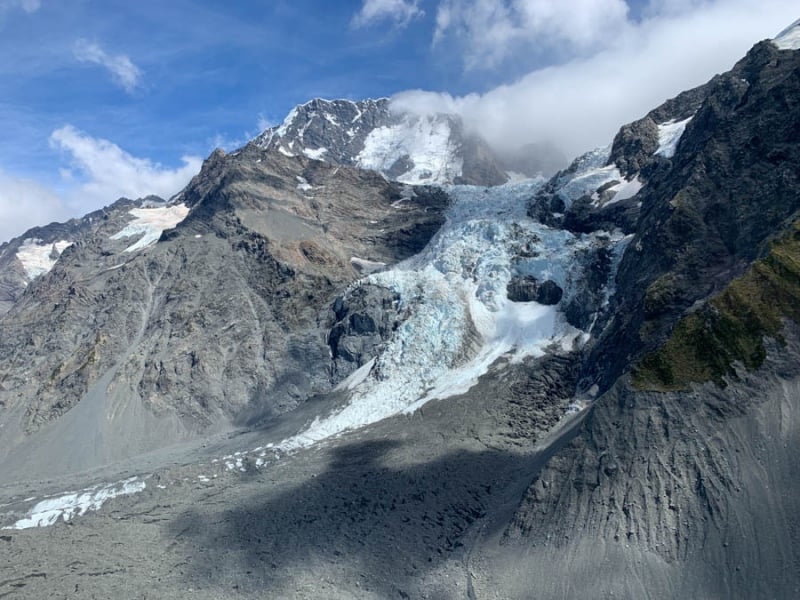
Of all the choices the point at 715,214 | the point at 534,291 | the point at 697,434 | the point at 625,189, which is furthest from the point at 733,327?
the point at 625,189

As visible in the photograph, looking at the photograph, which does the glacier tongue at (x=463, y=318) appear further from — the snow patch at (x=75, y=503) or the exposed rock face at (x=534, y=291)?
the snow patch at (x=75, y=503)

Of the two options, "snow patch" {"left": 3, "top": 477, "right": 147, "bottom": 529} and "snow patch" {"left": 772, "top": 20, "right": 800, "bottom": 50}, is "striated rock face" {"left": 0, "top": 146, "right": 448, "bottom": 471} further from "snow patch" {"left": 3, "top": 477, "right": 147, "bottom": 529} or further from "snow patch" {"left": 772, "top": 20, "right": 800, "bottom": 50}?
"snow patch" {"left": 772, "top": 20, "right": 800, "bottom": 50}

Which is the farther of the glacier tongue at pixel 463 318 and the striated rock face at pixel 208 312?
the striated rock face at pixel 208 312

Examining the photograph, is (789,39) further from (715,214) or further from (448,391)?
(448,391)

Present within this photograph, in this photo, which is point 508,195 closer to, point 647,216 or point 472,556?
point 647,216

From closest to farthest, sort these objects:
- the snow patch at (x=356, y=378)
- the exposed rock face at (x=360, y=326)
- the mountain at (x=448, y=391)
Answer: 1. the mountain at (x=448, y=391)
2. the snow patch at (x=356, y=378)
3. the exposed rock face at (x=360, y=326)

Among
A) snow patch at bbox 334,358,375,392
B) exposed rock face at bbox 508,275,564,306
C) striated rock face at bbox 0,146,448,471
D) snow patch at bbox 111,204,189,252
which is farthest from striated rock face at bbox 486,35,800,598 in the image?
snow patch at bbox 111,204,189,252

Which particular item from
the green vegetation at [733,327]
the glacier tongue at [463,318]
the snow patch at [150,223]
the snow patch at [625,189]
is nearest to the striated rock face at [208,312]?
the snow patch at [150,223]
